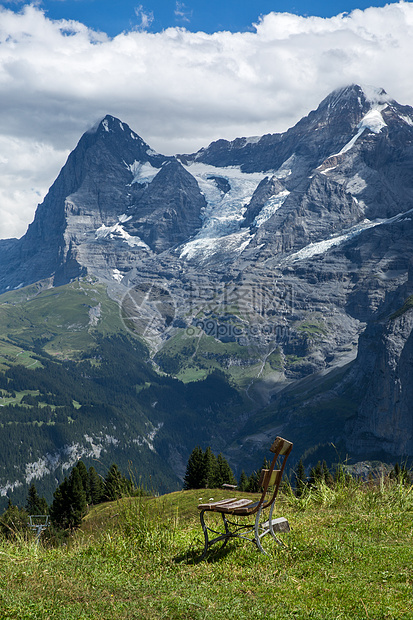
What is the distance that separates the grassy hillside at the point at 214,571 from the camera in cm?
1073

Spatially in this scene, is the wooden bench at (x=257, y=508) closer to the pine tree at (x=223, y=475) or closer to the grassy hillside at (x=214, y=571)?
the grassy hillside at (x=214, y=571)

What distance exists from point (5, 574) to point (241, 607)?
18.9ft

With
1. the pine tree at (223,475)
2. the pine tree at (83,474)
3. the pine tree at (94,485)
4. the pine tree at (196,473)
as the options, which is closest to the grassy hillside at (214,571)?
the pine tree at (196,473)

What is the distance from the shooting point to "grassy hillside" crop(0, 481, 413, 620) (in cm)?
1073

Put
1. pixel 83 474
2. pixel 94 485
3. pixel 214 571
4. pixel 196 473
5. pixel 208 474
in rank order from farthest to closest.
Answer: pixel 94 485
pixel 83 474
pixel 196 473
pixel 208 474
pixel 214 571

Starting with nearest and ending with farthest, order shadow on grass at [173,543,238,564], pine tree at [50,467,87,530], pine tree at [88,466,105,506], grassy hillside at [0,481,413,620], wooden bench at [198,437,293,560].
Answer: grassy hillside at [0,481,413,620] → wooden bench at [198,437,293,560] → shadow on grass at [173,543,238,564] → pine tree at [50,467,87,530] → pine tree at [88,466,105,506]

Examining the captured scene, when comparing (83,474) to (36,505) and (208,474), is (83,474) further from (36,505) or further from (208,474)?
(208,474)

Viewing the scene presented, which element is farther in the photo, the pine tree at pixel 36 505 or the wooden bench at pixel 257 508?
the pine tree at pixel 36 505

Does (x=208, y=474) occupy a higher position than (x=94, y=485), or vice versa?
(x=208, y=474)

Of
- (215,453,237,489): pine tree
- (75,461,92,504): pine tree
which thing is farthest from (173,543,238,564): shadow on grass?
(75,461,92,504): pine tree

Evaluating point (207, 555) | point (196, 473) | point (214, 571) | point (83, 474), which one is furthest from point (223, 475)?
point (214, 571)

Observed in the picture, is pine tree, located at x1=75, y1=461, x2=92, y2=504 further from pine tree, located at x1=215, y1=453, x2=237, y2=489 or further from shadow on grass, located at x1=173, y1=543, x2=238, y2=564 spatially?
shadow on grass, located at x1=173, y1=543, x2=238, y2=564

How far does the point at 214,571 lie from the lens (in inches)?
506

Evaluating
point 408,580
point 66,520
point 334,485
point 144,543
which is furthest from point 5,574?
point 66,520
